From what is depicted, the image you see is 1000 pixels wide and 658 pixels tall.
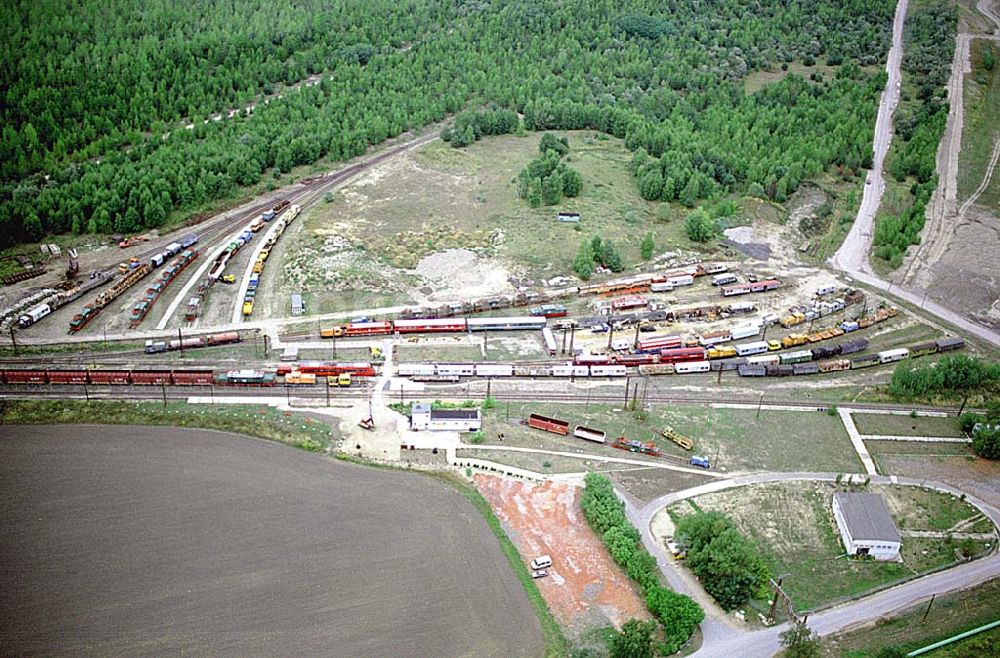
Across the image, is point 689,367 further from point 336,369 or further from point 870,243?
point 870,243

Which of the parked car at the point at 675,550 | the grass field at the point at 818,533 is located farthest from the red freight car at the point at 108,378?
Result: the grass field at the point at 818,533

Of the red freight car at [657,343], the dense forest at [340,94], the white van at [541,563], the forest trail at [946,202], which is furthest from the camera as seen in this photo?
the dense forest at [340,94]

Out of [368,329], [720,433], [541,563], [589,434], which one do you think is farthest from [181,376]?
[720,433]

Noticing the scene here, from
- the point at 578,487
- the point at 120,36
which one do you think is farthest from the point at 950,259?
the point at 120,36

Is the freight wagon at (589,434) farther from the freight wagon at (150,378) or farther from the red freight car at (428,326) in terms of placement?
the freight wagon at (150,378)

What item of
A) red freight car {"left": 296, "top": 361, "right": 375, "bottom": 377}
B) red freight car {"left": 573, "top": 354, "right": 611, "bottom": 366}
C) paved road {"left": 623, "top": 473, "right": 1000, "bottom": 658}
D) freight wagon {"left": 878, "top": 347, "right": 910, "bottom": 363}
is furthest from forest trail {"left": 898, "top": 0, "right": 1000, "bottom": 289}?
red freight car {"left": 296, "top": 361, "right": 375, "bottom": 377}

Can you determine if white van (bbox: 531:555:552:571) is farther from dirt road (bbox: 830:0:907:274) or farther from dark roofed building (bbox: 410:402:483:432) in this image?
dirt road (bbox: 830:0:907:274)
